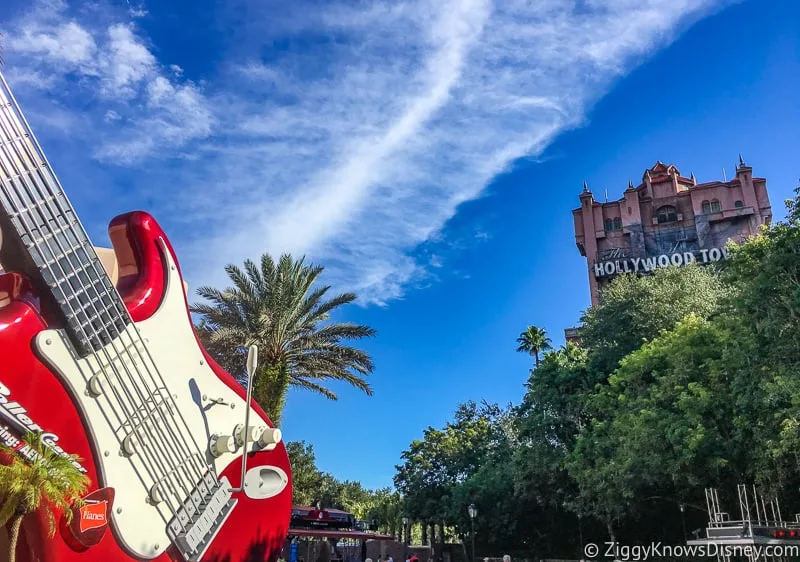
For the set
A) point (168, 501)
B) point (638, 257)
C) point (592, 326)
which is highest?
point (638, 257)

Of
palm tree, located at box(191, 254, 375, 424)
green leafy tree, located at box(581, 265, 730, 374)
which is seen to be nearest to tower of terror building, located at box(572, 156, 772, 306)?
green leafy tree, located at box(581, 265, 730, 374)

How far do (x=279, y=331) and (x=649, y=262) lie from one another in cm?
3832

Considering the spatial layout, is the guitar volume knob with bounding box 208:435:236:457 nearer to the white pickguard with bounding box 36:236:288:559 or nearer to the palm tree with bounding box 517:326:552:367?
the white pickguard with bounding box 36:236:288:559

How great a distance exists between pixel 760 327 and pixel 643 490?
991cm

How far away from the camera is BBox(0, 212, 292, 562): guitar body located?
16.3 ft

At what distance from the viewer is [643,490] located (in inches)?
903

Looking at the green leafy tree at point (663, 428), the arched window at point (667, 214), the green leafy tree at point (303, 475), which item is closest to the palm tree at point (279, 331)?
the green leafy tree at point (663, 428)

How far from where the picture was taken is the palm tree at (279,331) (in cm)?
1794

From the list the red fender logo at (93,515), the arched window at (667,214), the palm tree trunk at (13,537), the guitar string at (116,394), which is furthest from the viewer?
the arched window at (667,214)

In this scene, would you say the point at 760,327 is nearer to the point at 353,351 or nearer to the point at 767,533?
the point at 767,533

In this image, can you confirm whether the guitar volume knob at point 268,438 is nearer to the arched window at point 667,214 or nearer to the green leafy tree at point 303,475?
the green leafy tree at point 303,475

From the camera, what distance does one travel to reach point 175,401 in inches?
265

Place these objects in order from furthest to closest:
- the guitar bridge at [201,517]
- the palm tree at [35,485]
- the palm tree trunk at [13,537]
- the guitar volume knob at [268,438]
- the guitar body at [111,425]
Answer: the guitar volume knob at [268,438] < the guitar bridge at [201,517] < the guitar body at [111,425] < the palm tree trunk at [13,537] < the palm tree at [35,485]

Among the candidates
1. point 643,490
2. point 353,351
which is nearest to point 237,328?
point 353,351
